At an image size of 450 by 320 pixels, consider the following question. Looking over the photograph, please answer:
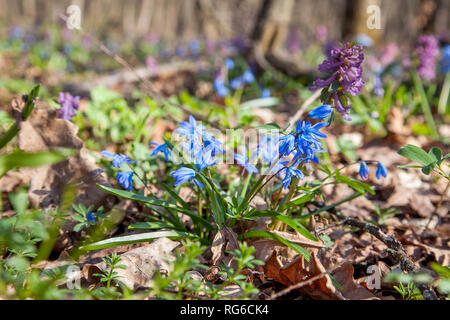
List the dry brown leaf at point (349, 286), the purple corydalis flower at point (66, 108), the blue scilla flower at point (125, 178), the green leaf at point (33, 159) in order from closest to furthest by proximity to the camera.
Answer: the green leaf at point (33, 159) < the dry brown leaf at point (349, 286) < the blue scilla flower at point (125, 178) < the purple corydalis flower at point (66, 108)

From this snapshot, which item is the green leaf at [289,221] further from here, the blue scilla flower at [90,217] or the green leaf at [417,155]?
the blue scilla flower at [90,217]

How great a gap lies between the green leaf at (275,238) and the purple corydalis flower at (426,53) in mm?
3101

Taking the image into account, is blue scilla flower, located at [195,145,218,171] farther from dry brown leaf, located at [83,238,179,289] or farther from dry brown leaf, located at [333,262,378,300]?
dry brown leaf, located at [333,262,378,300]

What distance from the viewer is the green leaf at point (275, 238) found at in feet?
4.37

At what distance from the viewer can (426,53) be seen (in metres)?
3.53

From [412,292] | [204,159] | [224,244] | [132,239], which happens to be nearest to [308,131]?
[204,159]

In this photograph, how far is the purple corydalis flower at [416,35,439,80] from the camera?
3467mm

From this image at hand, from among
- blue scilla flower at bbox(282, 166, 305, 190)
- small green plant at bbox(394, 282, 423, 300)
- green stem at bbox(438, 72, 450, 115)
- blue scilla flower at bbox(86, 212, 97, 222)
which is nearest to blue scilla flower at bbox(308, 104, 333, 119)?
blue scilla flower at bbox(282, 166, 305, 190)

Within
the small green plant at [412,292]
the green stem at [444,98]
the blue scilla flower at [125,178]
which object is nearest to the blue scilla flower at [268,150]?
the blue scilla flower at [125,178]

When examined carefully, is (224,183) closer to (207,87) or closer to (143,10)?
(207,87)

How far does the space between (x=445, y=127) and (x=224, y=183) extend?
2.67m

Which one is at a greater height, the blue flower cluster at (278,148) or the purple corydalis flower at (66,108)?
the purple corydalis flower at (66,108)

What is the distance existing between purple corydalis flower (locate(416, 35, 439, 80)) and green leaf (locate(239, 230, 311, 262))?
310 centimetres
